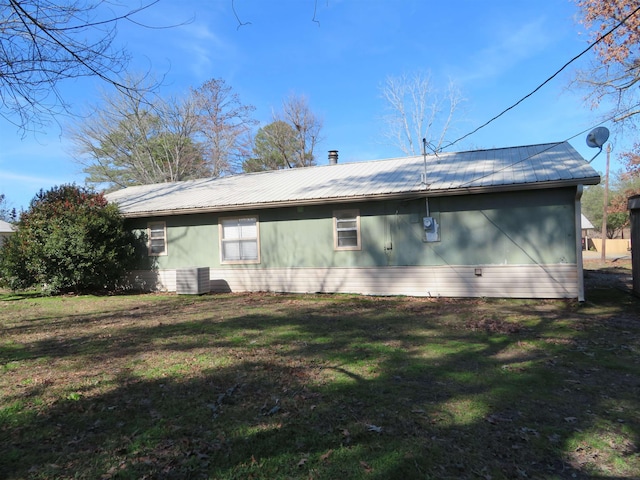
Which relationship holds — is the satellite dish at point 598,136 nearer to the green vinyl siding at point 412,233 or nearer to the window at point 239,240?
the green vinyl siding at point 412,233

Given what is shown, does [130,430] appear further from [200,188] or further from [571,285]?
[200,188]

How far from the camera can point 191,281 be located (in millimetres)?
12688

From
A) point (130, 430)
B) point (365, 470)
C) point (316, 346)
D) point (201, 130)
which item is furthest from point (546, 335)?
point (201, 130)

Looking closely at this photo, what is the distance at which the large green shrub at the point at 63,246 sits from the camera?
1256 cm

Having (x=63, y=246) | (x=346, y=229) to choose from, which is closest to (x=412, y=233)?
(x=346, y=229)

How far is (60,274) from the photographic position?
42.2ft

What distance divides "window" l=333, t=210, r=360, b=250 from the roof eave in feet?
1.73

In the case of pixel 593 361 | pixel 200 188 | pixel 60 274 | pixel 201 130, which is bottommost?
pixel 593 361

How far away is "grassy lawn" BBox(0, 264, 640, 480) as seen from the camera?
298cm

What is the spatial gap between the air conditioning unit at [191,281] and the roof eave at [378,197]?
1906 mm

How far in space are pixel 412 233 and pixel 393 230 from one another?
526mm

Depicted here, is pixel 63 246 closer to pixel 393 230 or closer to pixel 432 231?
pixel 393 230

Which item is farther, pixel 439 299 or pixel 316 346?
pixel 439 299

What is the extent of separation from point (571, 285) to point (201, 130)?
27645mm
